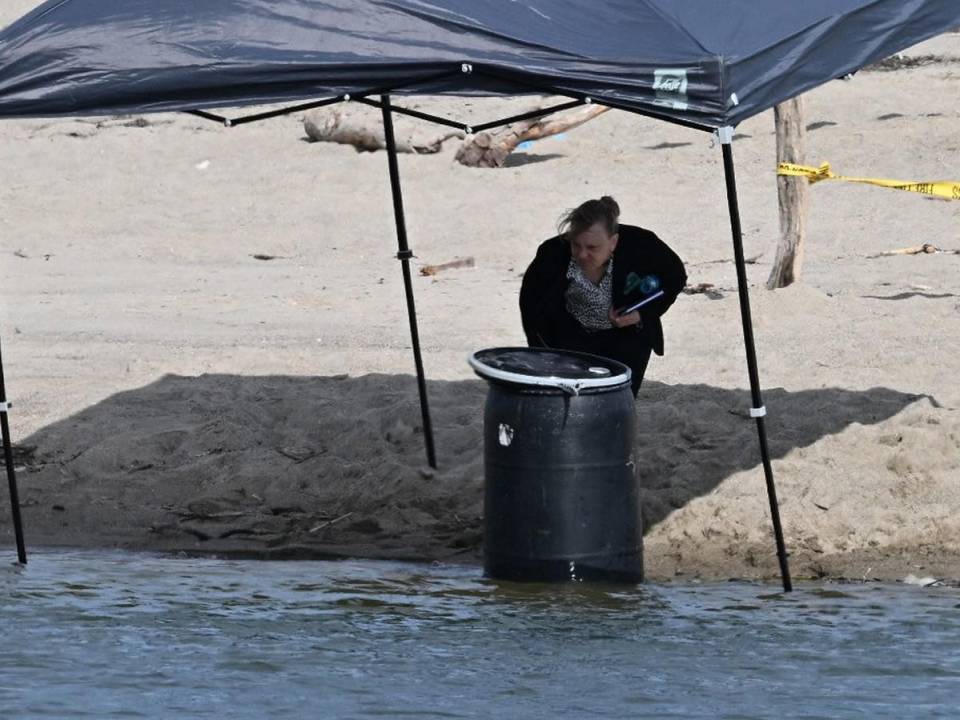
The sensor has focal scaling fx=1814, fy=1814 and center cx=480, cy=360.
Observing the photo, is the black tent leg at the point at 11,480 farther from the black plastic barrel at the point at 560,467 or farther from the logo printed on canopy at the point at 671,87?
the logo printed on canopy at the point at 671,87

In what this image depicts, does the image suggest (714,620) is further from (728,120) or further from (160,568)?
(160,568)

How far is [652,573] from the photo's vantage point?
7523 millimetres

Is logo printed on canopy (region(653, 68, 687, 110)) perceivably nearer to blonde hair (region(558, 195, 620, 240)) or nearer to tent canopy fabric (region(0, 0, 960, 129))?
tent canopy fabric (region(0, 0, 960, 129))

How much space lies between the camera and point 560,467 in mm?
6801

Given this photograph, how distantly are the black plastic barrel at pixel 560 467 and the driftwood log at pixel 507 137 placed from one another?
36.6ft

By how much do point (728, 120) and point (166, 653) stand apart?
2647mm

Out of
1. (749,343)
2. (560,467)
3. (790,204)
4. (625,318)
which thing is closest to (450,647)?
(560,467)

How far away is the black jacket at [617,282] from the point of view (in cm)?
732

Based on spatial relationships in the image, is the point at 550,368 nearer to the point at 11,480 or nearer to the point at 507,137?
the point at 11,480

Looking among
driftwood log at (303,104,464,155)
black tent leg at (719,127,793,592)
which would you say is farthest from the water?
driftwood log at (303,104,464,155)

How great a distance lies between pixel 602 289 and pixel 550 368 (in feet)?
2.05

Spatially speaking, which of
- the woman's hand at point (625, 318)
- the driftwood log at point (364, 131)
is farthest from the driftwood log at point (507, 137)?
the woman's hand at point (625, 318)

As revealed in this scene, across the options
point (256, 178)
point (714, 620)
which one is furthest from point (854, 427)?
point (256, 178)

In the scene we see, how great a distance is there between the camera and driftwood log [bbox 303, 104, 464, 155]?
1872 cm
